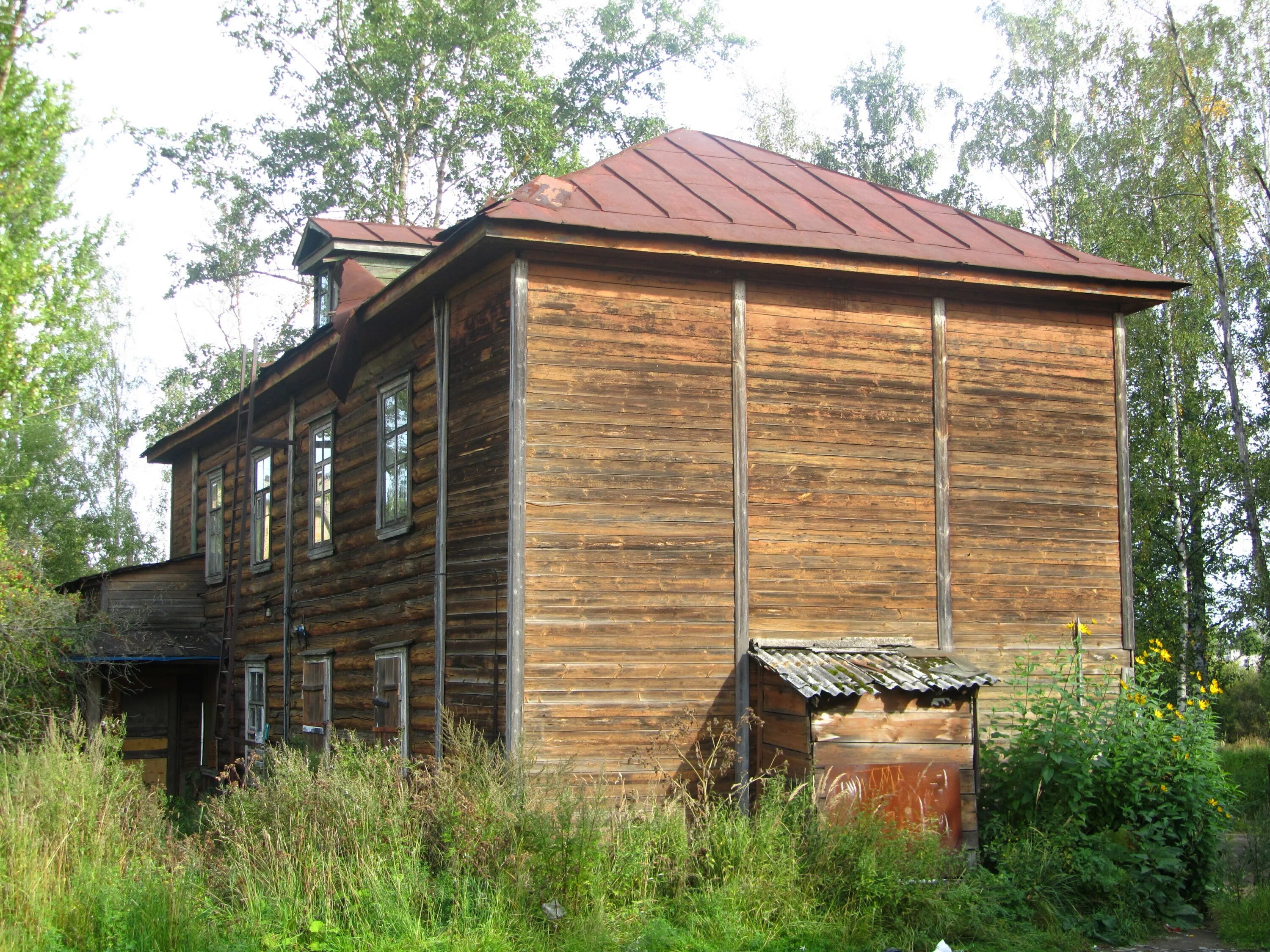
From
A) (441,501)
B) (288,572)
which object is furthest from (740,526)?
(288,572)

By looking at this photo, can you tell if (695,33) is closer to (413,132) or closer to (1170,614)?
(413,132)

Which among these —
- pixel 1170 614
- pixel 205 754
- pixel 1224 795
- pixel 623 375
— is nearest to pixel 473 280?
pixel 623 375

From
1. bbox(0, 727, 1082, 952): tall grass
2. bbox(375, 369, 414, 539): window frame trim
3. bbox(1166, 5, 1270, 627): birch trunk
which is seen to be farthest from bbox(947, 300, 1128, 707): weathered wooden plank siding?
bbox(1166, 5, 1270, 627): birch trunk

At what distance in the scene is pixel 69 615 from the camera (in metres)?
16.2

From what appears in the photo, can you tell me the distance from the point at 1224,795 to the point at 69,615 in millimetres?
14247

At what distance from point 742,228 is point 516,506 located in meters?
3.37

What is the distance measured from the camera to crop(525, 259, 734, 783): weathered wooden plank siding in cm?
1024

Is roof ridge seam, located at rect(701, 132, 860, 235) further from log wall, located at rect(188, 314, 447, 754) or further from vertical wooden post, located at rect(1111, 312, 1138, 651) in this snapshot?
log wall, located at rect(188, 314, 447, 754)

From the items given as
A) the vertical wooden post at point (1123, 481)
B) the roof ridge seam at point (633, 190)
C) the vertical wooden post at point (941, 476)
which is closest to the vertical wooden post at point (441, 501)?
the roof ridge seam at point (633, 190)

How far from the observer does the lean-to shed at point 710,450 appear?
1039 cm

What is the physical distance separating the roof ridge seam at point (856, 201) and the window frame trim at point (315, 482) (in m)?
6.60

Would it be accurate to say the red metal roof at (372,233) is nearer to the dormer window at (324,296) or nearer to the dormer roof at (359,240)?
the dormer roof at (359,240)

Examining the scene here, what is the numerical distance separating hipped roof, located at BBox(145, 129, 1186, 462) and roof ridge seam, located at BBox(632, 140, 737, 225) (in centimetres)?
2

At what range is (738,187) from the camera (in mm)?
12414
